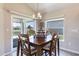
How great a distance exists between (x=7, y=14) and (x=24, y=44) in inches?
21.5

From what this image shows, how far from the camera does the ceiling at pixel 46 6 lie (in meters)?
1.54

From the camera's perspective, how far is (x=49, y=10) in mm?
1577

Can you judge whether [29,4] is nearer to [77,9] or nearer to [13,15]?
[13,15]

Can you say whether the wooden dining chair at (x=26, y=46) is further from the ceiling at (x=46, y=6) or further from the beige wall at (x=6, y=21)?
the ceiling at (x=46, y=6)

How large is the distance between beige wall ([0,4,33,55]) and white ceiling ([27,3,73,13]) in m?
0.09

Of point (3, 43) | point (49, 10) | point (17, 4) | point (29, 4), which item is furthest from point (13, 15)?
point (49, 10)

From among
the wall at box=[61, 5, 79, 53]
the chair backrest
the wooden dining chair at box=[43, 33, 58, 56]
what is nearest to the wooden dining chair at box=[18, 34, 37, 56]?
the chair backrest

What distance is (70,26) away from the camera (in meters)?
1.54

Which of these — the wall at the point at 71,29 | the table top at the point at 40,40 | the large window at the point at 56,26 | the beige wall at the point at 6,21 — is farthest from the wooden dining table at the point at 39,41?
the beige wall at the point at 6,21

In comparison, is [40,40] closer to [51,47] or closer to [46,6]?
[51,47]

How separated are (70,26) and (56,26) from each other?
0.73 feet

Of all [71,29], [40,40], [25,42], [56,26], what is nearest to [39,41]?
[40,40]

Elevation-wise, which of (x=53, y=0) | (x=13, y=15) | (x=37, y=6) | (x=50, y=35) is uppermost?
(x=53, y=0)

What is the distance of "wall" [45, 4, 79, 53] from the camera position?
152cm
